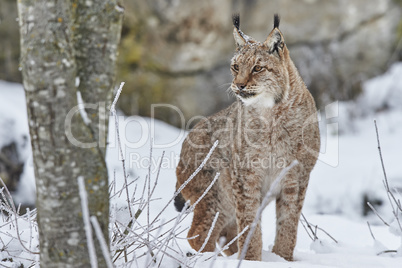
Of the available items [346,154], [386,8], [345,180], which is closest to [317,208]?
[345,180]

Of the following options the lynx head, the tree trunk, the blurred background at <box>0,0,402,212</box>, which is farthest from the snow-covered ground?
the tree trunk

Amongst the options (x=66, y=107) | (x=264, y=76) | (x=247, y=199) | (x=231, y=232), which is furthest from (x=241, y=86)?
(x=66, y=107)

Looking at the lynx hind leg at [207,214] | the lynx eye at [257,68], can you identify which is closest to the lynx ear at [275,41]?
the lynx eye at [257,68]

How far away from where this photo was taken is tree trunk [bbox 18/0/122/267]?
168cm

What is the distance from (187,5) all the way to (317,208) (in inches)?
132

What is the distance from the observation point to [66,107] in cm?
171

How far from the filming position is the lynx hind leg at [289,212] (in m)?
3.50

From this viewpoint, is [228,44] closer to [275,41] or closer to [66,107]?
[275,41]

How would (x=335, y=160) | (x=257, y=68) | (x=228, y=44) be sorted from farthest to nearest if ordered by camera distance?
(x=228, y=44)
(x=335, y=160)
(x=257, y=68)

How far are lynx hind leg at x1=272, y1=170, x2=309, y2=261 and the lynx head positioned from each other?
59cm

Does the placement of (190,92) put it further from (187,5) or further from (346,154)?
(346,154)

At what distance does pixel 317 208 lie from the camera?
6219 mm

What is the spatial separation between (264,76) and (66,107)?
6.82 feet

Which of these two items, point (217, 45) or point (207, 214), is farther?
point (217, 45)
